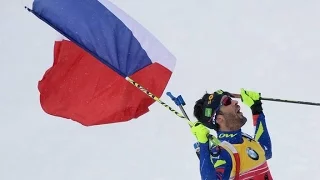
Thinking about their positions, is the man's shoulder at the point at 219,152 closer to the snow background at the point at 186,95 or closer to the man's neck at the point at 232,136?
the man's neck at the point at 232,136

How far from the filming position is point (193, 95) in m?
11.5

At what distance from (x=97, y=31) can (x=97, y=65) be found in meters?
0.39

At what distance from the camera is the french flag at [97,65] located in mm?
7156

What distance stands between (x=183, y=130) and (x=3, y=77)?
4533mm

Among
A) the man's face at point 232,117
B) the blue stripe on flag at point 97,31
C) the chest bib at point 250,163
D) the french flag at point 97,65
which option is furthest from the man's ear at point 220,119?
the blue stripe on flag at point 97,31

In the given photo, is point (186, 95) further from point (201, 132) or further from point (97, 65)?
point (201, 132)

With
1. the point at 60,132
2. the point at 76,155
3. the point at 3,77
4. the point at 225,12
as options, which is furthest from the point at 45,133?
the point at 225,12

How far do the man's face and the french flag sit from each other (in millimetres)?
1132

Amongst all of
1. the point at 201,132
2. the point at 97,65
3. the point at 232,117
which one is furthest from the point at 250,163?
the point at 97,65

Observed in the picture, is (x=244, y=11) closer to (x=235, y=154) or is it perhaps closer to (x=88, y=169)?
(x=88, y=169)

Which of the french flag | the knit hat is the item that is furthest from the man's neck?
the french flag

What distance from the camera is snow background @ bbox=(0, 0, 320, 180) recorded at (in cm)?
1035

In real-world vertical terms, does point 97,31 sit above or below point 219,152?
above

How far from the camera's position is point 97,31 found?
7281mm
